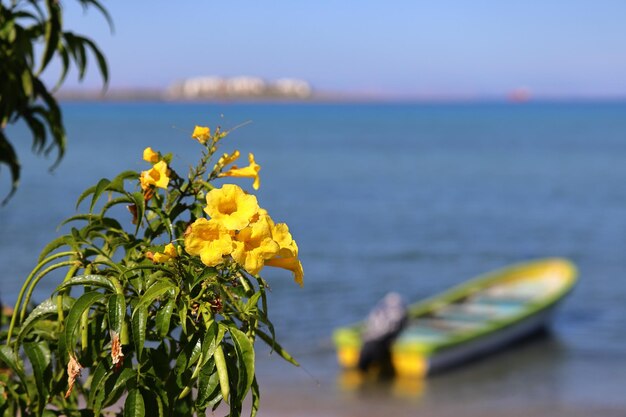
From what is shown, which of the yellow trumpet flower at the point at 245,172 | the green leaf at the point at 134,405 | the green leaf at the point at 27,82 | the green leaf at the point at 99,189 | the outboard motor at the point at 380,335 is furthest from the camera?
the outboard motor at the point at 380,335

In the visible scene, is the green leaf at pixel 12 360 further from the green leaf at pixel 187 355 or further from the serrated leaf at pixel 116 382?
the green leaf at pixel 187 355

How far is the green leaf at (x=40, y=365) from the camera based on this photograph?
150cm

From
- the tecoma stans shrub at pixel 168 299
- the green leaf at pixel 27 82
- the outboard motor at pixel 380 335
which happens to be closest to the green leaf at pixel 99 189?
the tecoma stans shrub at pixel 168 299

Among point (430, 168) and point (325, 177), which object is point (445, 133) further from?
point (325, 177)

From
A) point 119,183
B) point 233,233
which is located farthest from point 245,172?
point 233,233

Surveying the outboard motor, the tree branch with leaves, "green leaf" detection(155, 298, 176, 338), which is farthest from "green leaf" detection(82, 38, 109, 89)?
the outboard motor

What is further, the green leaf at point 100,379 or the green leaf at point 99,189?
the green leaf at point 99,189

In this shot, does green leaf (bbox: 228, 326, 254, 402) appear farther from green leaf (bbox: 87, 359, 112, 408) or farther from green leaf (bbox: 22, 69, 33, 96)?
green leaf (bbox: 22, 69, 33, 96)

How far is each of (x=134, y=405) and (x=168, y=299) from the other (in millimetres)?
170

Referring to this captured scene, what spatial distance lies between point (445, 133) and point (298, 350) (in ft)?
250

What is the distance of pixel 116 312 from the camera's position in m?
1.30

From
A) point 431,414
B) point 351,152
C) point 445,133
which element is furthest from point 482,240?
point 445,133

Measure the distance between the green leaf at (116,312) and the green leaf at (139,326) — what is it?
0.02m

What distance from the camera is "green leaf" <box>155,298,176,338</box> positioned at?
49.9 inches
